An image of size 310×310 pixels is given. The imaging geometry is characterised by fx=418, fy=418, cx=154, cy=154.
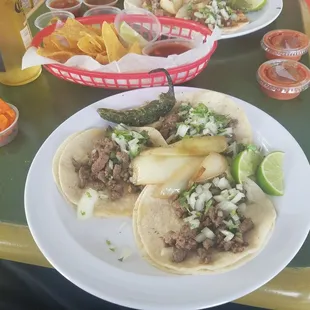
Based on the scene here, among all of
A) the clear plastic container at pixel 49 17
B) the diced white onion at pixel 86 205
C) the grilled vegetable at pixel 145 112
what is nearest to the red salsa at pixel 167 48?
the grilled vegetable at pixel 145 112

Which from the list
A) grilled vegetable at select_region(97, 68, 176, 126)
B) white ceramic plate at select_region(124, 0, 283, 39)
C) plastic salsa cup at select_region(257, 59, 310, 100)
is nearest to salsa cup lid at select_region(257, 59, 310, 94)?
plastic salsa cup at select_region(257, 59, 310, 100)

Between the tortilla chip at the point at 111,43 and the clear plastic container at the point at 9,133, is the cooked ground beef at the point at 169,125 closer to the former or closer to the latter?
the tortilla chip at the point at 111,43

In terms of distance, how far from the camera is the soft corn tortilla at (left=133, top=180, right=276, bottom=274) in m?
1.05

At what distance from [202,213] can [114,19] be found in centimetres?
106

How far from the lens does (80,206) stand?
122cm

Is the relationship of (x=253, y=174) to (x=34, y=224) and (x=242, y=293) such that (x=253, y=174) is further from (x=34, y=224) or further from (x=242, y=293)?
(x=34, y=224)

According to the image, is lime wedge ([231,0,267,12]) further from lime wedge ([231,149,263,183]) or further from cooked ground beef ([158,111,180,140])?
lime wedge ([231,149,263,183])

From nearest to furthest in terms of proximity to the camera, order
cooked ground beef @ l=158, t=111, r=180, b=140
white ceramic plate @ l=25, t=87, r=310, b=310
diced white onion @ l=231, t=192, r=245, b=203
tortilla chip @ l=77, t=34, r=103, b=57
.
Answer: white ceramic plate @ l=25, t=87, r=310, b=310, diced white onion @ l=231, t=192, r=245, b=203, cooked ground beef @ l=158, t=111, r=180, b=140, tortilla chip @ l=77, t=34, r=103, b=57

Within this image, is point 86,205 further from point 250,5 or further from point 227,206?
point 250,5

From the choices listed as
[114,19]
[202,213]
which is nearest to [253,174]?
[202,213]

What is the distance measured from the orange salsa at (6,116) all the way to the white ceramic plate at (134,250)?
8.5 inches

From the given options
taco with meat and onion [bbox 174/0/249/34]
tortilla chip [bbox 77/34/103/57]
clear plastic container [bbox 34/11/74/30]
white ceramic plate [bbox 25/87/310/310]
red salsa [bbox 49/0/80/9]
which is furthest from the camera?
red salsa [bbox 49/0/80/9]

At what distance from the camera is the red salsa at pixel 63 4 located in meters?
2.11

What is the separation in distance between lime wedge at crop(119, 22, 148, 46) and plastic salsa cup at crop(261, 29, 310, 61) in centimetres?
52
